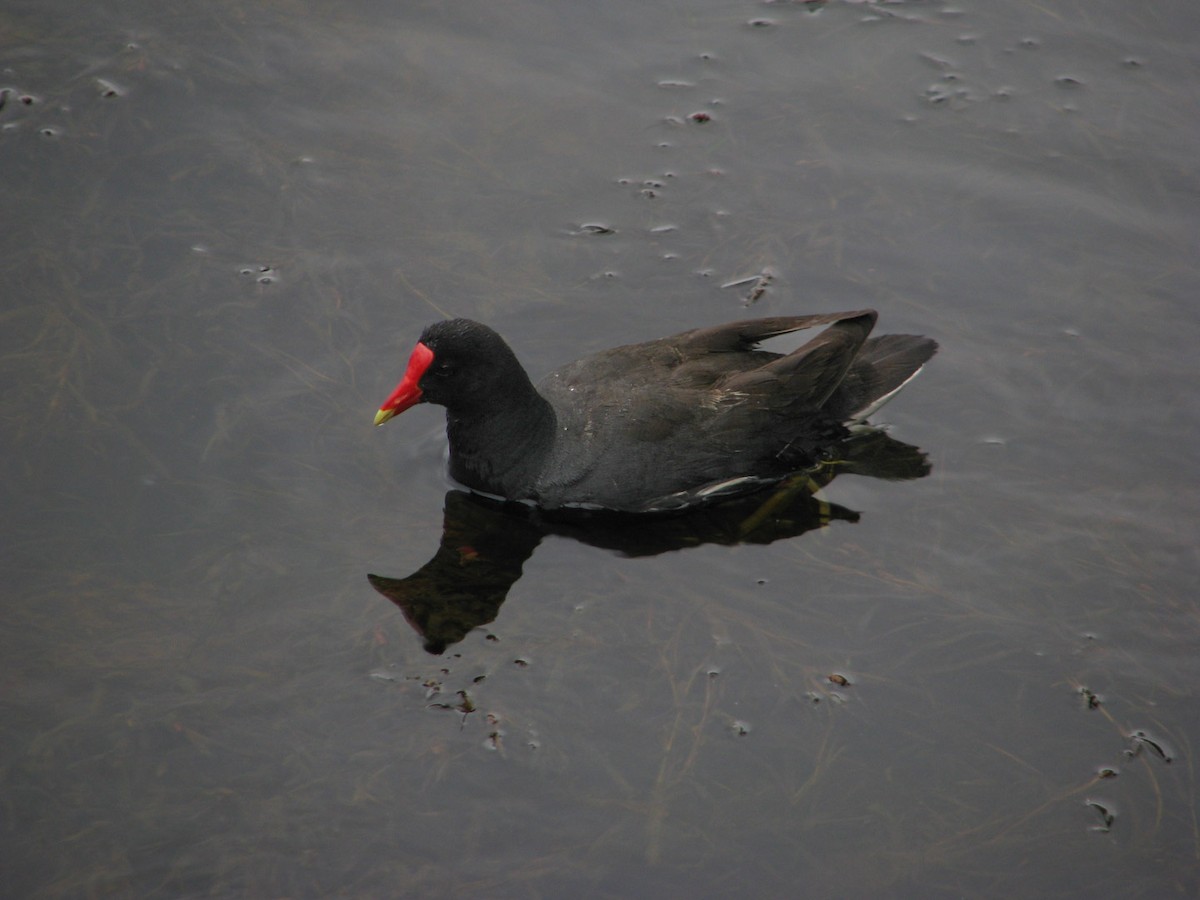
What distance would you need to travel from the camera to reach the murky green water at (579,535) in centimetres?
444

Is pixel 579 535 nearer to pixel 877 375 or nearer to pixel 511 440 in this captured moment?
pixel 511 440

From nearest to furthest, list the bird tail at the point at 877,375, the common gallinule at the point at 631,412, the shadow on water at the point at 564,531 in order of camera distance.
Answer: the shadow on water at the point at 564,531
the common gallinule at the point at 631,412
the bird tail at the point at 877,375

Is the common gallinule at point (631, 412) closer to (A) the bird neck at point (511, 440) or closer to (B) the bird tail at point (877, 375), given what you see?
(A) the bird neck at point (511, 440)

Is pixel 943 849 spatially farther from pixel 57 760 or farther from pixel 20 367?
pixel 20 367

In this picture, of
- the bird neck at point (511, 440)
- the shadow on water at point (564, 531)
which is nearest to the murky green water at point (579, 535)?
the shadow on water at point (564, 531)

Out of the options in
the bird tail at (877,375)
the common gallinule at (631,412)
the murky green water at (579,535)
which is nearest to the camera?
the murky green water at (579,535)

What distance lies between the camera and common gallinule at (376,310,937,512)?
5.66 metres

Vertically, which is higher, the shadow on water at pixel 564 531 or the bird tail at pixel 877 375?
the bird tail at pixel 877 375

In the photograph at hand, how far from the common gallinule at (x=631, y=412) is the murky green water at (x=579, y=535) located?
11.3 inches

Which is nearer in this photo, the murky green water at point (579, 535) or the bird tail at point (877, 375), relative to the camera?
the murky green water at point (579, 535)

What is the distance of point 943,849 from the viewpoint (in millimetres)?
4426

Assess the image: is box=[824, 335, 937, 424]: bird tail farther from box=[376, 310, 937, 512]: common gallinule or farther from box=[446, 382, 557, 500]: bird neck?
box=[446, 382, 557, 500]: bird neck

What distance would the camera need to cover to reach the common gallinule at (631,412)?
5.66 meters

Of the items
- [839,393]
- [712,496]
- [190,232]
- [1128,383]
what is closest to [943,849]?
[712,496]
